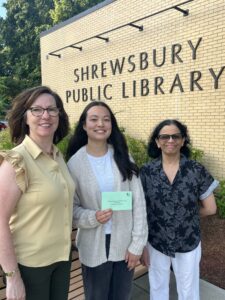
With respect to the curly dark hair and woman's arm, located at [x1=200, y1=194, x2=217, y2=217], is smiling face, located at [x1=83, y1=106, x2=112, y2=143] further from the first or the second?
woman's arm, located at [x1=200, y1=194, x2=217, y2=217]

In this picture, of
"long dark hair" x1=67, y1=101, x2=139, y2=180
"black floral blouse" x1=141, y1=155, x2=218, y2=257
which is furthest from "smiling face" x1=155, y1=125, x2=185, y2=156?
"long dark hair" x1=67, y1=101, x2=139, y2=180

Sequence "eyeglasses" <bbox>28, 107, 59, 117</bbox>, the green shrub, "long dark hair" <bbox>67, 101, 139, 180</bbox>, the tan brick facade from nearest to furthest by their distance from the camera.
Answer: "eyeglasses" <bbox>28, 107, 59, 117</bbox>, "long dark hair" <bbox>67, 101, 139, 180</bbox>, the green shrub, the tan brick facade

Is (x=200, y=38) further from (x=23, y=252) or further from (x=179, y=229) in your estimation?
(x=23, y=252)

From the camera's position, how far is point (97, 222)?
208cm

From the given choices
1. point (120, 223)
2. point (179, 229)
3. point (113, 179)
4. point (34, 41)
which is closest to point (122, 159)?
point (113, 179)

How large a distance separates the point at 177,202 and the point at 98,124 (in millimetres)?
812

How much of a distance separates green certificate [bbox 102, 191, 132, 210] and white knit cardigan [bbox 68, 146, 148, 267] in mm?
71

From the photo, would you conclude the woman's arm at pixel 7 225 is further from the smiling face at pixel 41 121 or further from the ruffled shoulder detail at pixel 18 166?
the smiling face at pixel 41 121

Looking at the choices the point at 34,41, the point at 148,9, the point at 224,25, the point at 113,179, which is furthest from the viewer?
the point at 34,41

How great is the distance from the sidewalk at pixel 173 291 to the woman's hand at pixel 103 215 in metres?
1.59

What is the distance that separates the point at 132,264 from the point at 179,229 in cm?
44

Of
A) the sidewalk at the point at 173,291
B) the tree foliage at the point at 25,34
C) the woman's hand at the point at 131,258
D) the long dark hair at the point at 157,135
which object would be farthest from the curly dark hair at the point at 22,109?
the tree foliage at the point at 25,34

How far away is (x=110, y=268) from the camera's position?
224cm

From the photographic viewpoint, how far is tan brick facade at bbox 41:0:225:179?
247 inches
